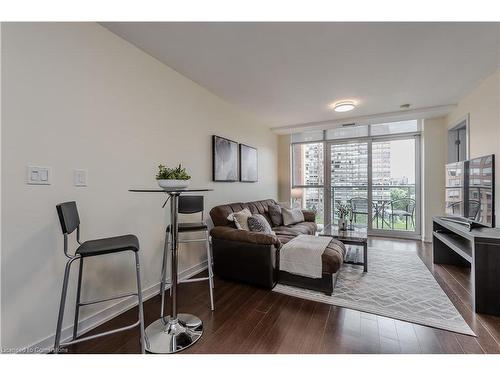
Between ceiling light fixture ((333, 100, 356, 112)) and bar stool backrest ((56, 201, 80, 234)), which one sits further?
ceiling light fixture ((333, 100, 356, 112))

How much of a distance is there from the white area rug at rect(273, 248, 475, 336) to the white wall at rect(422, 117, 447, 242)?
1603 mm

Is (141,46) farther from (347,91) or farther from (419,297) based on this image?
(419,297)

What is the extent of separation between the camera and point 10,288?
136cm

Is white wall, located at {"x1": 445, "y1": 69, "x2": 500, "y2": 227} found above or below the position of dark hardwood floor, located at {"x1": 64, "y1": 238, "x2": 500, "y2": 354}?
above

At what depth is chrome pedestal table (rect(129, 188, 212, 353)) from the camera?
1551 mm

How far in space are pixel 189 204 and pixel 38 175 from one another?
1.29 metres

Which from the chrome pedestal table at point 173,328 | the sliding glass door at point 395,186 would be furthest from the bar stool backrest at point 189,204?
the sliding glass door at point 395,186

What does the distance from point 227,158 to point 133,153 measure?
158 centimetres

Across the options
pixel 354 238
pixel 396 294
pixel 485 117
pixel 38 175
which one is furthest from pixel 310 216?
pixel 38 175

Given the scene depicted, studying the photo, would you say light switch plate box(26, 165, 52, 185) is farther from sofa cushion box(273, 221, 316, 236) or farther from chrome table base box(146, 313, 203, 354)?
sofa cushion box(273, 221, 316, 236)

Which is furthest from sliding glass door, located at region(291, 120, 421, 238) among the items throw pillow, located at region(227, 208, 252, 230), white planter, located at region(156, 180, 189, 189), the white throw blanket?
white planter, located at region(156, 180, 189, 189)

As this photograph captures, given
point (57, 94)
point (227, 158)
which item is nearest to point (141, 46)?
point (57, 94)

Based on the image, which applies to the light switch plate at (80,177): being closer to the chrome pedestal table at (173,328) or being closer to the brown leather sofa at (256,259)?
the chrome pedestal table at (173,328)

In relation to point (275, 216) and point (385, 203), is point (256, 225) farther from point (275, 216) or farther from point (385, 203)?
point (385, 203)
